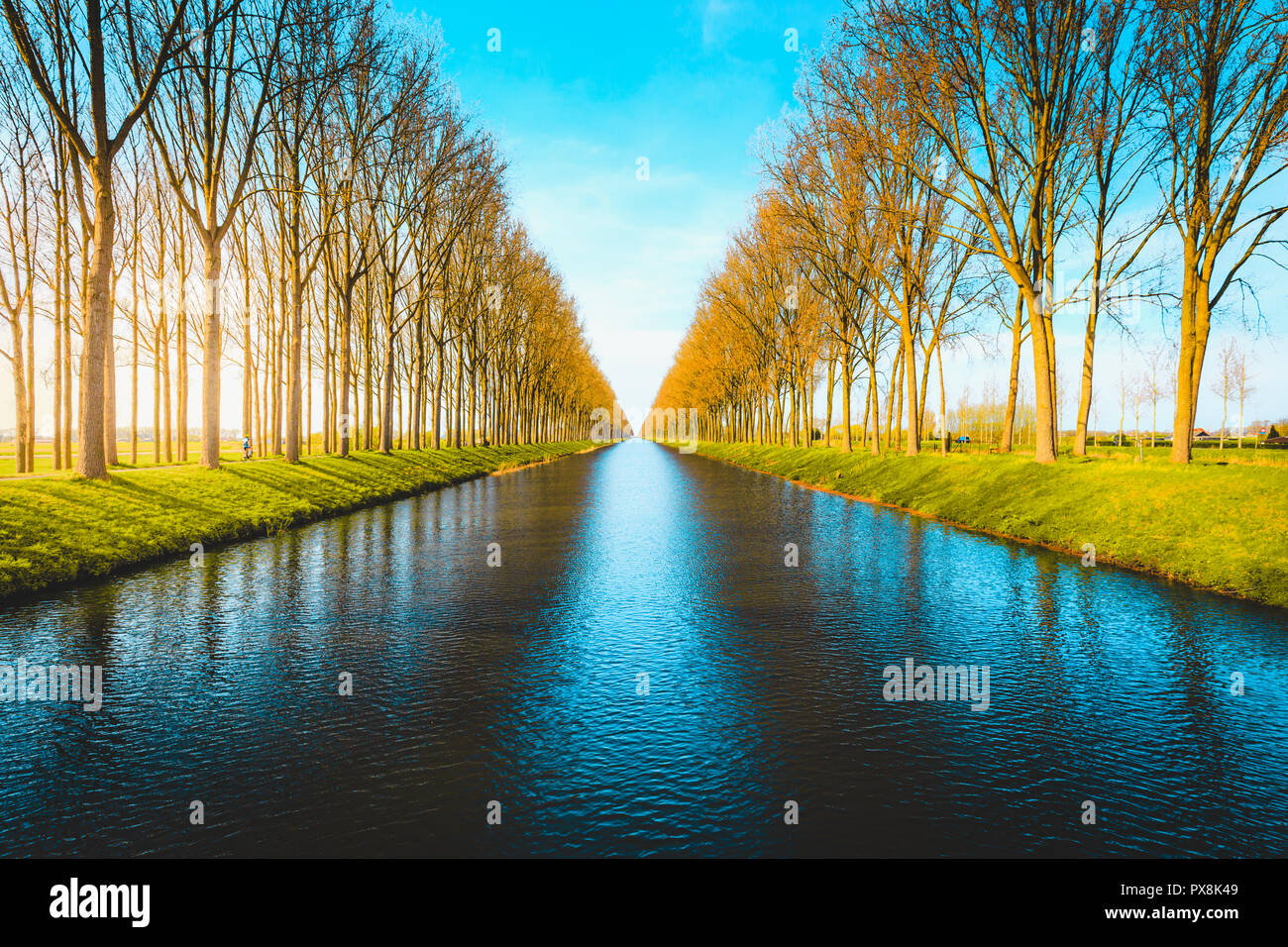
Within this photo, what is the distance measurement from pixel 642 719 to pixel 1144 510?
41.2 feet

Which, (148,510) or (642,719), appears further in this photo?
(148,510)

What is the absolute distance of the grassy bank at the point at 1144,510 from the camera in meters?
10.6

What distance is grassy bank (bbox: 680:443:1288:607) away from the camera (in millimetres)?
10617

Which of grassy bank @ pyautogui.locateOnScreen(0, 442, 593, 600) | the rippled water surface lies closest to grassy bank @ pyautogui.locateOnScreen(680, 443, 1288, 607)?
the rippled water surface

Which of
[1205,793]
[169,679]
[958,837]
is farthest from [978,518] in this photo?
[169,679]

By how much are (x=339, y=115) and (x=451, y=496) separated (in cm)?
1592

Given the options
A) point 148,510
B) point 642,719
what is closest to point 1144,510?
point 642,719

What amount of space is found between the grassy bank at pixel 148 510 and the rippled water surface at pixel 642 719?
0.92 metres

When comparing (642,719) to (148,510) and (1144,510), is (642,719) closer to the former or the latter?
(1144,510)

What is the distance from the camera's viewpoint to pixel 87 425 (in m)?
15.2

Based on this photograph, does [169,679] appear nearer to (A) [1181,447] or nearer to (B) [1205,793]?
(B) [1205,793]

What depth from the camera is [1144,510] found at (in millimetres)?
13414

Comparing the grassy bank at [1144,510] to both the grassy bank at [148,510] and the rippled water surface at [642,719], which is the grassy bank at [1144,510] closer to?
the rippled water surface at [642,719]

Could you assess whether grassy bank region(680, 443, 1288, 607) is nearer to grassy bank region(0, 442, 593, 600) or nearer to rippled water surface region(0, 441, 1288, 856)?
rippled water surface region(0, 441, 1288, 856)
